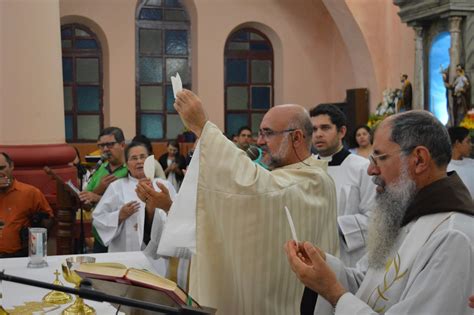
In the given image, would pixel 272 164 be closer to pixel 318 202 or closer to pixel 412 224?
pixel 318 202

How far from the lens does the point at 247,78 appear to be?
13859 mm

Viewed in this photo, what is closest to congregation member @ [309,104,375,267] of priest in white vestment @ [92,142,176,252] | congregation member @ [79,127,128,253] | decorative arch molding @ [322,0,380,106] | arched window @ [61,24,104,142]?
priest in white vestment @ [92,142,176,252]

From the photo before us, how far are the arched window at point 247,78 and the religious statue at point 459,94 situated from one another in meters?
4.87

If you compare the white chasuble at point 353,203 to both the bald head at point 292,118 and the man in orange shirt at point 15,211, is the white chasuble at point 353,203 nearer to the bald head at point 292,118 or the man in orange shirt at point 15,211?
the bald head at point 292,118

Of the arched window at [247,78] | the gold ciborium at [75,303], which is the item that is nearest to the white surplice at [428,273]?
the gold ciborium at [75,303]

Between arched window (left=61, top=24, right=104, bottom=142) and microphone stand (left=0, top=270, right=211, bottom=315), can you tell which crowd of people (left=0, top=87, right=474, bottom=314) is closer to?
microphone stand (left=0, top=270, right=211, bottom=315)

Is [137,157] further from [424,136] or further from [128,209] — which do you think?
[424,136]

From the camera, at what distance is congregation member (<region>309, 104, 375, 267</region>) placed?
14.0 ft

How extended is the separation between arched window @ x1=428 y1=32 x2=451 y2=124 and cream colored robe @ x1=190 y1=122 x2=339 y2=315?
840 centimetres

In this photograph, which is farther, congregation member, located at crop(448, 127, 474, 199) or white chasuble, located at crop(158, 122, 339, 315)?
congregation member, located at crop(448, 127, 474, 199)

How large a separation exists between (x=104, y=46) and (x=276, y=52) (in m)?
3.70

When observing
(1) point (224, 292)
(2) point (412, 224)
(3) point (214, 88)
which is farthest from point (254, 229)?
(3) point (214, 88)

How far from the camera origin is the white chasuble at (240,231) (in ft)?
8.97

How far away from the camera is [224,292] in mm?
2811
